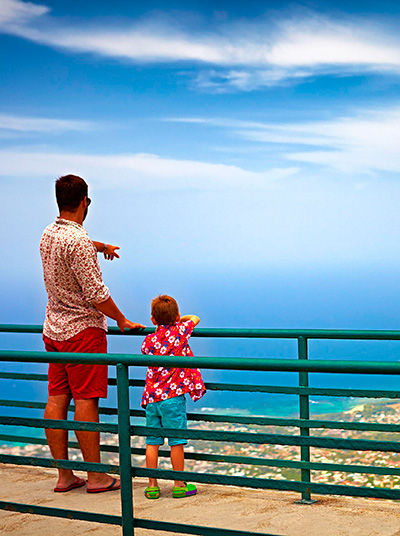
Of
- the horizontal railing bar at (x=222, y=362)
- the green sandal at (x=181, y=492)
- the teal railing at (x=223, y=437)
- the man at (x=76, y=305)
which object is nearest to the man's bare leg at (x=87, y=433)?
the man at (x=76, y=305)

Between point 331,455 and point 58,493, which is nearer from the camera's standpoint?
point 58,493

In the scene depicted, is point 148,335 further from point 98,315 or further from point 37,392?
point 37,392

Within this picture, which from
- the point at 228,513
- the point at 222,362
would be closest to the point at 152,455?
the point at 228,513

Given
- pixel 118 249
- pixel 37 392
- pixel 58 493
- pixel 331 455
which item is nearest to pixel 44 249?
pixel 118 249

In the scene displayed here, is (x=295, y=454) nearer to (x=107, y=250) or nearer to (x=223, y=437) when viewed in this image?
(x=107, y=250)

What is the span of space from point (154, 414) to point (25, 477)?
1204 millimetres

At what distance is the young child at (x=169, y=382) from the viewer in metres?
4.61

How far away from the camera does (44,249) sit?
4.46m

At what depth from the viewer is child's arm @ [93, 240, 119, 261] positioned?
4.85 m

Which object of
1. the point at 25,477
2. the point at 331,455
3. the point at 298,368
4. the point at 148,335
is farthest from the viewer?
the point at 331,455

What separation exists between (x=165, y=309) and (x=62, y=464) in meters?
1.15

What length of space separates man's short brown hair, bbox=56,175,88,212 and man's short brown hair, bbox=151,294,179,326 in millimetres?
673

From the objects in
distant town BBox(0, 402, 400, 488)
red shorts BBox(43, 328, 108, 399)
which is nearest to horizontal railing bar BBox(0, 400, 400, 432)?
red shorts BBox(43, 328, 108, 399)

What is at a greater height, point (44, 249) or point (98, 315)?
point (44, 249)
